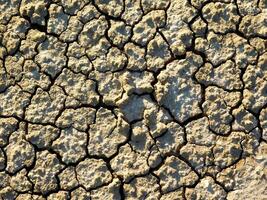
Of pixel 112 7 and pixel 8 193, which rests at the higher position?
pixel 112 7

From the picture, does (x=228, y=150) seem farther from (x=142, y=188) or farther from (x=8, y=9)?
(x=8, y=9)

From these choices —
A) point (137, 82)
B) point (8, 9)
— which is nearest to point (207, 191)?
point (137, 82)

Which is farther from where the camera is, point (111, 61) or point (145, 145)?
point (111, 61)

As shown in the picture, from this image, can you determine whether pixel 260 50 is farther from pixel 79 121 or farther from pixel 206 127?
pixel 79 121

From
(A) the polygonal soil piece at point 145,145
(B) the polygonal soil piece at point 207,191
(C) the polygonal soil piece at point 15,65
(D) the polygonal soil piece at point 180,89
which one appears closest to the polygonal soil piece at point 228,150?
(B) the polygonal soil piece at point 207,191

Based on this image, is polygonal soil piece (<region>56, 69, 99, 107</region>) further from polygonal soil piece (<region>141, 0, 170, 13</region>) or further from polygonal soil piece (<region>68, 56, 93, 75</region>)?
polygonal soil piece (<region>141, 0, 170, 13</region>)

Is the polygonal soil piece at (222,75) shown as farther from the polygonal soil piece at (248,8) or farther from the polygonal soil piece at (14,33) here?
the polygonal soil piece at (14,33)

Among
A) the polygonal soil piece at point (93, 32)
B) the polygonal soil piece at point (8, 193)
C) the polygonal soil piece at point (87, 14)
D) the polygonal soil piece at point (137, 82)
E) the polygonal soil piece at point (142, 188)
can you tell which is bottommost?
the polygonal soil piece at point (142, 188)

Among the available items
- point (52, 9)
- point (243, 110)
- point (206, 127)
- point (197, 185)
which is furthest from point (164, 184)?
point (52, 9)
